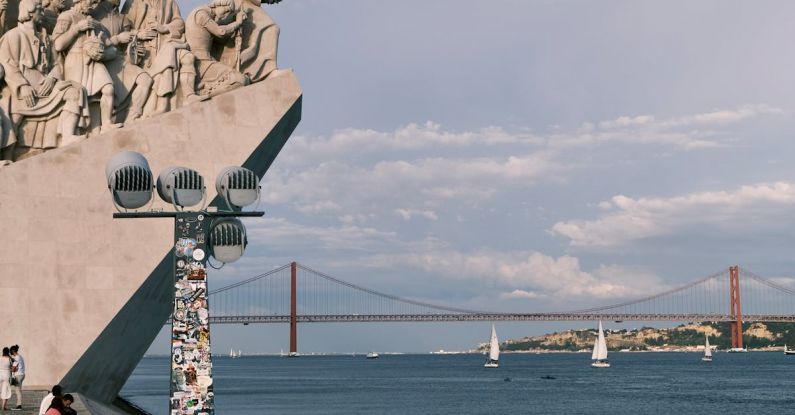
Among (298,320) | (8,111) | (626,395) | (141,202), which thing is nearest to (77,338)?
(8,111)

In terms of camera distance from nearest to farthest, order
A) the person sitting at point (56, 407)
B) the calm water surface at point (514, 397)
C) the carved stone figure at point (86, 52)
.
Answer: the person sitting at point (56, 407) → the carved stone figure at point (86, 52) → the calm water surface at point (514, 397)

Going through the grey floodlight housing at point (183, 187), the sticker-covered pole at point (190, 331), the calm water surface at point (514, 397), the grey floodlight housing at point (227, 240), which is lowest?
the calm water surface at point (514, 397)

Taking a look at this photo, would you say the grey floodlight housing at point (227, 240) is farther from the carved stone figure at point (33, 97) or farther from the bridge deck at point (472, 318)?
the bridge deck at point (472, 318)

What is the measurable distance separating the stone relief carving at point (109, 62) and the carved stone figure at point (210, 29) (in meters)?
0.01

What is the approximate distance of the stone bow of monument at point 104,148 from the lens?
10.9 m

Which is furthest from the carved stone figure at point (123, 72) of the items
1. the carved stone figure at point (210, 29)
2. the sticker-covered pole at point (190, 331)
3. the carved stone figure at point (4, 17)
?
the sticker-covered pole at point (190, 331)

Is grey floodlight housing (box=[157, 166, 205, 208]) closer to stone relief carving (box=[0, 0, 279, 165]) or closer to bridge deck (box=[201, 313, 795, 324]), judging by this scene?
stone relief carving (box=[0, 0, 279, 165])

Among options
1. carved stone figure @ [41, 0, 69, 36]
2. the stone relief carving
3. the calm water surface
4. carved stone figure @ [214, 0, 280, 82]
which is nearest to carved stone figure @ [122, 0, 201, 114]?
the stone relief carving

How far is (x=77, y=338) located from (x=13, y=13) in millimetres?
3724

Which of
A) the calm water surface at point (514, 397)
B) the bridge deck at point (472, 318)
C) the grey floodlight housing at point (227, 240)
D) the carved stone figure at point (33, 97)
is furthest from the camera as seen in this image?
the bridge deck at point (472, 318)

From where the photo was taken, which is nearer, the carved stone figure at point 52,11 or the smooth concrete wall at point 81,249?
the smooth concrete wall at point 81,249

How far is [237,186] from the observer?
19.8ft

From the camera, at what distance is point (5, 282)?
10.9 meters

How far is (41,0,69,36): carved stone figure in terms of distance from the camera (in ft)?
40.0
